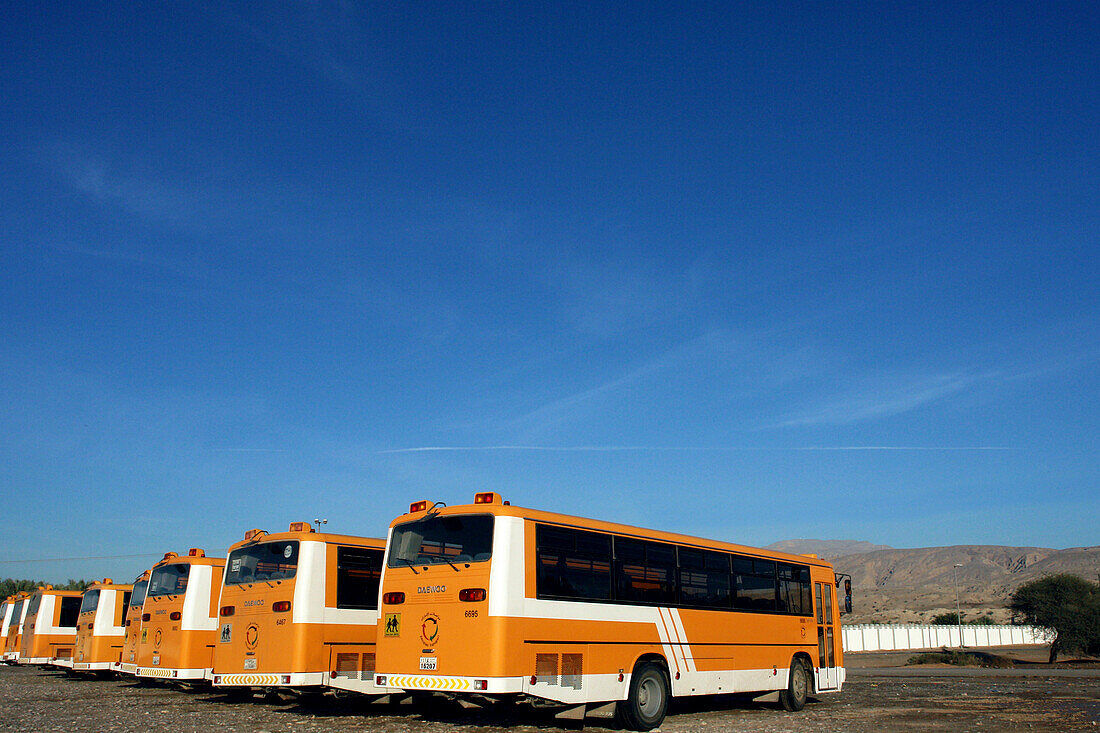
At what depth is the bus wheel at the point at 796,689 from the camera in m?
19.6

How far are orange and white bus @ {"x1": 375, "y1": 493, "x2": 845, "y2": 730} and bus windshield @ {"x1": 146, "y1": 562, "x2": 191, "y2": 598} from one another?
344 inches

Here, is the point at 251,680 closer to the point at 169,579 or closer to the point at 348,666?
the point at 348,666

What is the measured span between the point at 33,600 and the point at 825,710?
27703mm

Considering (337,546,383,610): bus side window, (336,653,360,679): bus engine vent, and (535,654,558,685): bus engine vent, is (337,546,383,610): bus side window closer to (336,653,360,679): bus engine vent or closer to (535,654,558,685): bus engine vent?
(336,653,360,679): bus engine vent

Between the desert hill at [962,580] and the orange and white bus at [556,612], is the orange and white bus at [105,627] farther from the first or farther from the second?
the desert hill at [962,580]

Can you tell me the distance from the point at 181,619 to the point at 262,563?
4.26 meters

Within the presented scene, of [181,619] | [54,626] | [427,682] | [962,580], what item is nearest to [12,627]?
[54,626]

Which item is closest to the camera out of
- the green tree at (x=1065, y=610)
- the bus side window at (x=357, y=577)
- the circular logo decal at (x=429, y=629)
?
the circular logo decal at (x=429, y=629)

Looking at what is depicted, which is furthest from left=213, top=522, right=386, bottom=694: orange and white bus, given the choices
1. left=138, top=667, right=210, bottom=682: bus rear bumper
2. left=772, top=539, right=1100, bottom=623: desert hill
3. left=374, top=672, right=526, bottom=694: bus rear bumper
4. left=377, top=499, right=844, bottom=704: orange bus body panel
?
left=772, top=539, right=1100, bottom=623: desert hill

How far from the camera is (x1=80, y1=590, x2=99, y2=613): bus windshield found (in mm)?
25895

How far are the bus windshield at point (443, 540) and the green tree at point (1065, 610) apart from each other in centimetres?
4911

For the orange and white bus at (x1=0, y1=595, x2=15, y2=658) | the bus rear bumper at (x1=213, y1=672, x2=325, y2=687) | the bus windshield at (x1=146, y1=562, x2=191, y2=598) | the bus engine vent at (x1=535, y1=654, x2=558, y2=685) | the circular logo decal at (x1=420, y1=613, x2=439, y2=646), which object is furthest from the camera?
the orange and white bus at (x1=0, y1=595, x2=15, y2=658)

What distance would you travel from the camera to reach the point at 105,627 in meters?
25.5

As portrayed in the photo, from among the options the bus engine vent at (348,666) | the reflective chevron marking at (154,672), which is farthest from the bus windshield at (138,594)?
the bus engine vent at (348,666)
